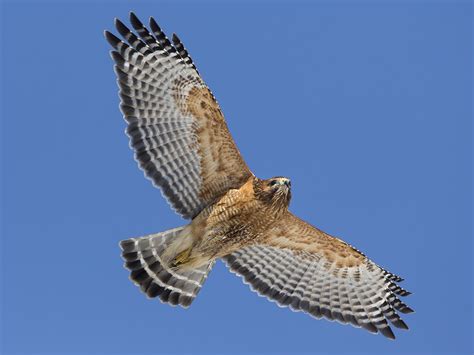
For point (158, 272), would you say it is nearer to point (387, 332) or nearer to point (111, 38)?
point (111, 38)

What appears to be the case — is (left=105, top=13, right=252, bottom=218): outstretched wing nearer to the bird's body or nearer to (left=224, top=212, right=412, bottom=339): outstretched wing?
the bird's body

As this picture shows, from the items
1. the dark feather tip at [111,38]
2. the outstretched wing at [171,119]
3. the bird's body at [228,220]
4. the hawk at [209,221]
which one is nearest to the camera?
the dark feather tip at [111,38]

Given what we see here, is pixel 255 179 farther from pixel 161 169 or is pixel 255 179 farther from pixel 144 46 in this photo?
pixel 144 46

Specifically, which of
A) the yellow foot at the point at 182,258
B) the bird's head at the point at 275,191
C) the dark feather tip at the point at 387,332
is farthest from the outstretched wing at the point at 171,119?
the dark feather tip at the point at 387,332

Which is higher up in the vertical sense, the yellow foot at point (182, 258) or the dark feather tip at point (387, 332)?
the yellow foot at point (182, 258)

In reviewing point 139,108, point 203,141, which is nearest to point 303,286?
point 203,141

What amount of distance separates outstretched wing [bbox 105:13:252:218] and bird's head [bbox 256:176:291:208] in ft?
1.45

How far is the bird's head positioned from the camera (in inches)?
540

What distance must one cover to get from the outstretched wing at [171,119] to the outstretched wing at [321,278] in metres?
1.59

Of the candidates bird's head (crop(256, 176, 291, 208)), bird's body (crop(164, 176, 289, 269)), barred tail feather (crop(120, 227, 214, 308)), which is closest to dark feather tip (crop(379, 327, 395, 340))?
bird's body (crop(164, 176, 289, 269))

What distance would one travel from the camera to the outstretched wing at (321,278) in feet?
49.1

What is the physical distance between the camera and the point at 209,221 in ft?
45.6

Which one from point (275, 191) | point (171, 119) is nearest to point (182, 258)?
point (275, 191)

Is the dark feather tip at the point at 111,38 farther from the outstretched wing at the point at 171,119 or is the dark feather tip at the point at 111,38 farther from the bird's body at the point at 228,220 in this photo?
the bird's body at the point at 228,220
